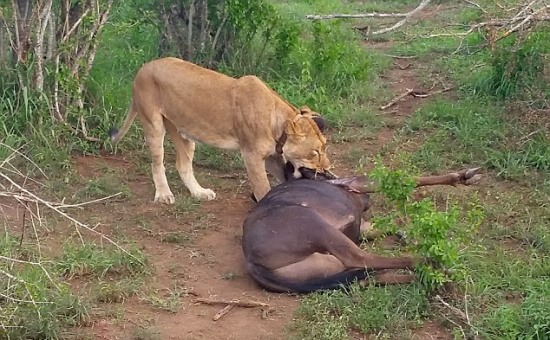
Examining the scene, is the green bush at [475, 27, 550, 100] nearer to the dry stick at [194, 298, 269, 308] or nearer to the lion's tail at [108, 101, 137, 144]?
the lion's tail at [108, 101, 137, 144]

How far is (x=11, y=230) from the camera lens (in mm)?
5715

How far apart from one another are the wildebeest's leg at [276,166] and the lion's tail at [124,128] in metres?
1.20

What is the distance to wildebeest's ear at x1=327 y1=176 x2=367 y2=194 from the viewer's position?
546cm

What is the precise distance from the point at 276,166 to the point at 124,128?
1.40 metres

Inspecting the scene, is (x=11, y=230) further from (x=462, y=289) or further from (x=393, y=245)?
(x=462, y=289)

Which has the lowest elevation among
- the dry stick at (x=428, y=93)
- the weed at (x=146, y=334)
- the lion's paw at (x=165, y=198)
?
the lion's paw at (x=165, y=198)

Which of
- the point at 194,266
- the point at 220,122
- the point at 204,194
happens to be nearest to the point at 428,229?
the point at 194,266

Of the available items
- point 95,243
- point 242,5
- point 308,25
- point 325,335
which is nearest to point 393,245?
point 325,335

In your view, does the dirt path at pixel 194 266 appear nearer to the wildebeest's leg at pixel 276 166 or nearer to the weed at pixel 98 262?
the weed at pixel 98 262

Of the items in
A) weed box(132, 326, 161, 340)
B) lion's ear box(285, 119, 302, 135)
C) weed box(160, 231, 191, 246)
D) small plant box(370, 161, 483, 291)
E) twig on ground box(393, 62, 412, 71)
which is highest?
small plant box(370, 161, 483, 291)

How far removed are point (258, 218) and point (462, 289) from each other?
3.85ft

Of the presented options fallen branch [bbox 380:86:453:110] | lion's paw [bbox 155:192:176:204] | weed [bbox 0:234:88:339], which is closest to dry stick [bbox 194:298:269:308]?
weed [bbox 0:234:88:339]

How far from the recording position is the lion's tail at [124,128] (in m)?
6.83

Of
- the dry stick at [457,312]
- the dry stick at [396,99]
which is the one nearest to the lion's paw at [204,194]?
the dry stick at [396,99]
